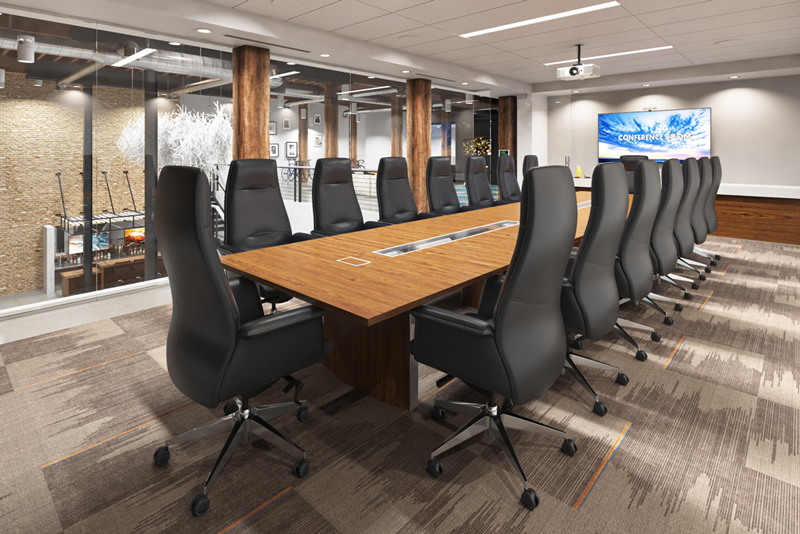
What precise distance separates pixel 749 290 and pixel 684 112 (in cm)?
544

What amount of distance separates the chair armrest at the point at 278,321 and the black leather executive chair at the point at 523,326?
42 cm

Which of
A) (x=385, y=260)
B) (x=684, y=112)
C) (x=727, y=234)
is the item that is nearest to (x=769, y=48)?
(x=684, y=112)

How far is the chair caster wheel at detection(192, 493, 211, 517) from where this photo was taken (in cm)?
180

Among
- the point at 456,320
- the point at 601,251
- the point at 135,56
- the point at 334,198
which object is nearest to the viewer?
the point at 456,320

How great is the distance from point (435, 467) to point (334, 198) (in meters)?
2.99

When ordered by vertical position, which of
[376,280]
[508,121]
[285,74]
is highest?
[508,121]

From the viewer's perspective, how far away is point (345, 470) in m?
2.09

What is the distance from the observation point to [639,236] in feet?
10.1

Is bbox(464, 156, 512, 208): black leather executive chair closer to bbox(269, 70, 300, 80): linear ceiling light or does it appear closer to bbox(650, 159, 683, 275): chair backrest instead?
bbox(269, 70, 300, 80): linear ceiling light

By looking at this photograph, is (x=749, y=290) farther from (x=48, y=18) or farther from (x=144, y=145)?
(x=48, y=18)

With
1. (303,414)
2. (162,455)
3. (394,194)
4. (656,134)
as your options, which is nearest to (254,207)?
(394,194)

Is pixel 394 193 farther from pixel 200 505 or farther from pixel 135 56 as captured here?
pixel 200 505

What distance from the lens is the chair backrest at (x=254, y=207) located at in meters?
3.70

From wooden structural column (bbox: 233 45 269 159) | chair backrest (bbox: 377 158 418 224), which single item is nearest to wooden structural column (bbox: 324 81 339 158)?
wooden structural column (bbox: 233 45 269 159)
